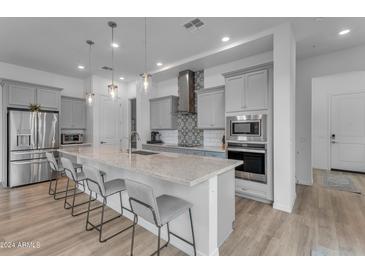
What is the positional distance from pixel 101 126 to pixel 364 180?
7.19 metres

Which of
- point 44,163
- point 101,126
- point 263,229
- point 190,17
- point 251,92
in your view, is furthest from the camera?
point 101,126

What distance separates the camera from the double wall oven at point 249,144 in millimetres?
3051

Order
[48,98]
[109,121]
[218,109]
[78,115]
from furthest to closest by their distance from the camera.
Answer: [109,121]
[78,115]
[48,98]
[218,109]

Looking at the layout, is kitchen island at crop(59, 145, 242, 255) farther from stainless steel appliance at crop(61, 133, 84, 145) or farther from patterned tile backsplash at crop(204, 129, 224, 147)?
stainless steel appliance at crop(61, 133, 84, 145)

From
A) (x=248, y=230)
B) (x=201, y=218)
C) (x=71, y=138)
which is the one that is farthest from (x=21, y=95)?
(x=248, y=230)

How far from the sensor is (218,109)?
12.9ft

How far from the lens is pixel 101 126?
18.1 feet

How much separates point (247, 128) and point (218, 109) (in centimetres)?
91

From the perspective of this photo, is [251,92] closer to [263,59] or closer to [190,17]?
[263,59]

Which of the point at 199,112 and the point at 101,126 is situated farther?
the point at 101,126

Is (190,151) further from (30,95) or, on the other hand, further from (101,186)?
(30,95)

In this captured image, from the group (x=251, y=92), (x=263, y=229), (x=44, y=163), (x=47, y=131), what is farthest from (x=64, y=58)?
(x=263, y=229)

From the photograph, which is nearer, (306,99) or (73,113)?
(306,99)

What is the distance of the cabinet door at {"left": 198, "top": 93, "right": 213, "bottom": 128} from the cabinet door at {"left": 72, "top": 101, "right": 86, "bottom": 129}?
3656mm
